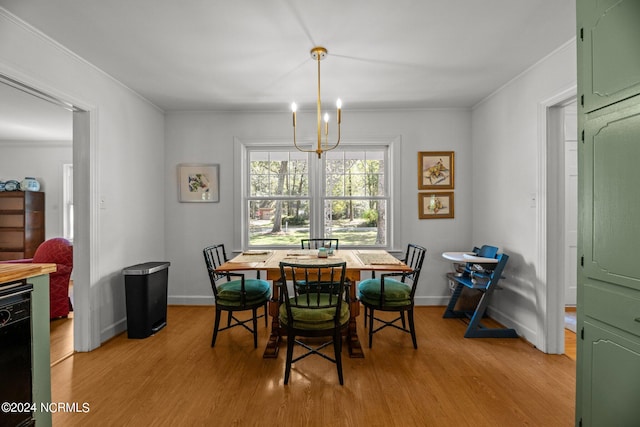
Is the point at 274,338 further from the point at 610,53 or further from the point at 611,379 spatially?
the point at 610,53

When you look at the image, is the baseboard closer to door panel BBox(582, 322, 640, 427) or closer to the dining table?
the dining table

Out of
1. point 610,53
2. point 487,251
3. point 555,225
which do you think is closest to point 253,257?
point 487,251

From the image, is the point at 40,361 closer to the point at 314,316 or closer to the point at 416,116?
the point at 314,316

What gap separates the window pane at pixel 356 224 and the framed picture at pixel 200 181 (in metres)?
1.56

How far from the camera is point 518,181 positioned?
3346 millimetres

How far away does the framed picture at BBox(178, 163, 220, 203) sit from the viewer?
4340mm

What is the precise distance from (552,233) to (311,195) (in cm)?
269

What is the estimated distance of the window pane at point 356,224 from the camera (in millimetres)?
4488

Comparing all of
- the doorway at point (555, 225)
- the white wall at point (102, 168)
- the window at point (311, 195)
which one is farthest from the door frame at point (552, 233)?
the white wall at point (102, 168)

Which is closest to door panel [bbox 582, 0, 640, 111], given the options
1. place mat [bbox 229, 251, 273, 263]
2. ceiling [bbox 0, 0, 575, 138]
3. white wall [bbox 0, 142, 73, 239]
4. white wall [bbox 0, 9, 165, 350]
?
ceiling [bbox 0, 0, 575, 138]

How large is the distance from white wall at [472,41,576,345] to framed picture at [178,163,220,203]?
341cm

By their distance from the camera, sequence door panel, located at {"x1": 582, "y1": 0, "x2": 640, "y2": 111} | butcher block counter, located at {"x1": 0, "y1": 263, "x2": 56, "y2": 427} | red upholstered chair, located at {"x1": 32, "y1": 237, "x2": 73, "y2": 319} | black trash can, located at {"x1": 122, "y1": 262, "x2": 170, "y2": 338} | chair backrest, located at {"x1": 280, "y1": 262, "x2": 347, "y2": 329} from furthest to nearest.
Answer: red upholstered chair, located at {"x1": 32, "y1": 237, "x2": 73, "y2": 319} → black trash can, located at {"x1": 122, "y1": 262, "x2": 170, "y2": 338} → chair backrest, located at {"x1": 280, "y1": 262, "x2": 347, "y2": 329} → butcher block counter, located at {"x1": 0, "y1": 263, "x2": 56, "y2": 427} → door panel, located at {"x1": 582, "y1": 0, "x2": 640, "y2": 111}

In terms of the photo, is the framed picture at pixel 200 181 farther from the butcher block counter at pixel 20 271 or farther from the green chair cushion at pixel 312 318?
the butcher block counter at pixel 20 271

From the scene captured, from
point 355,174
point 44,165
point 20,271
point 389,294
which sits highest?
point 44,165
